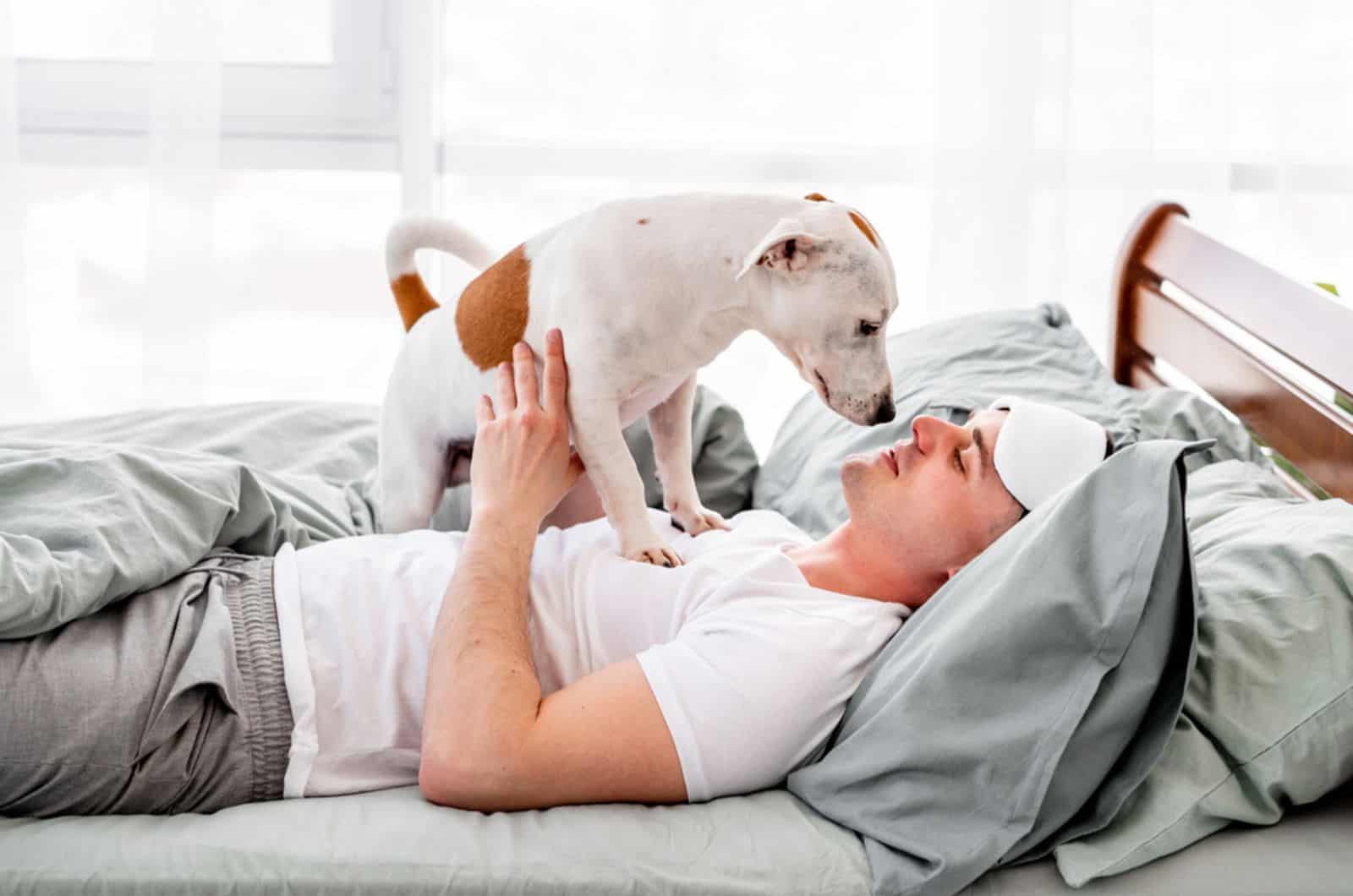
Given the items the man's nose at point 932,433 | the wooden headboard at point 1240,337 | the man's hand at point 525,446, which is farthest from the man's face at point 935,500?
the wooden headboard at point 1240,337

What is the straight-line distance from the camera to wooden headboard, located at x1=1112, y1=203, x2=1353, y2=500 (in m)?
1.40

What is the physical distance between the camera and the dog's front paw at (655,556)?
1.21m

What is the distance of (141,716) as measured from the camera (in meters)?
1.01

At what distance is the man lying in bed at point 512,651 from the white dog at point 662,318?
0.15ft

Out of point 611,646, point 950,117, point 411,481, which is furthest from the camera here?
point 950,117

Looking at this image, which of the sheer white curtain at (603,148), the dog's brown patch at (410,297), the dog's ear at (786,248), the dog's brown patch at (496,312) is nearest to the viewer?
the dog's ear at (786,248)

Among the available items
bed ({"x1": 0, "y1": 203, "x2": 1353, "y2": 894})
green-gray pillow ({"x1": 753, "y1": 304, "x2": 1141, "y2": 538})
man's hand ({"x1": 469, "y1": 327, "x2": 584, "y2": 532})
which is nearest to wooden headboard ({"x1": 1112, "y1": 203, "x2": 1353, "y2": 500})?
bed ({"x1": 0, "y1": 203, "x2": 1353, "y2": 894})

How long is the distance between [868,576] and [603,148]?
1782mm

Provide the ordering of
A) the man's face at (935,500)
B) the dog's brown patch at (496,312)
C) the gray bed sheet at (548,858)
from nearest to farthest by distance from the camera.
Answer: the gray bed sheet at (548,858), the man's face at (935,500), the dog's brown patch at (496,312)

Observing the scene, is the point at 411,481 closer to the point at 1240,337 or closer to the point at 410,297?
the point at 410,297

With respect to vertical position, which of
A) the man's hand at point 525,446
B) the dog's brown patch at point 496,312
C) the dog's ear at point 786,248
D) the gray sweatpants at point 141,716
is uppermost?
the dog's ear at point 786,248

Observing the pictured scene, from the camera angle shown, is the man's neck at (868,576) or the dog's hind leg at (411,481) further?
the dog's hind leg at (411,481)

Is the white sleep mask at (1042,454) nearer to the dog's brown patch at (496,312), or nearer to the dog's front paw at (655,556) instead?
the dog's front paw at (655,556)

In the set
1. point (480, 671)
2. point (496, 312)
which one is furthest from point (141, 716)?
point (496, 312)
